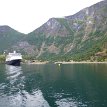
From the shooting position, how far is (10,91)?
294ft

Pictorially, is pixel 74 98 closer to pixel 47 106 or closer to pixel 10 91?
pixel 47 106

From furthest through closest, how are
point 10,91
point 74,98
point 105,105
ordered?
point 10,91
point 74,98
point 105,105

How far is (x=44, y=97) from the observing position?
77875 millimetres

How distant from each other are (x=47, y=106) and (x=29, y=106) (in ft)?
14.9

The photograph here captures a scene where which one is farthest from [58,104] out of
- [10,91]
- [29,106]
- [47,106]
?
[10,91]

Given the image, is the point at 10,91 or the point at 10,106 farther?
the point at 10,91

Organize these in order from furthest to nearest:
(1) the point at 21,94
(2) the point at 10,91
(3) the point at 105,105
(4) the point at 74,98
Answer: (2) the point at 10,91 → (1) the point at 21,94 → (4) the point at 74,98 → (3) the point at 105,105

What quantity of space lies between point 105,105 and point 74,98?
1154 cm

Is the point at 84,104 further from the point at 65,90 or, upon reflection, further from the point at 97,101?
the point at 65,90

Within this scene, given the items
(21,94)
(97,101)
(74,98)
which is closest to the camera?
(97,101)

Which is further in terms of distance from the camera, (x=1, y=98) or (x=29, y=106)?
(x=1, y=98)

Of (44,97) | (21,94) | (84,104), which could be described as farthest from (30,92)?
(84,104)

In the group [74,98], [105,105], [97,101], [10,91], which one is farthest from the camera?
[10,91]

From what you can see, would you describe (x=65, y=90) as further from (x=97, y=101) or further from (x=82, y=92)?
(x=97, y=101)
